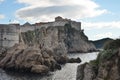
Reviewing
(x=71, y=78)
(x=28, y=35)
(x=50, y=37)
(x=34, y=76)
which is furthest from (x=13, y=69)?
(x=50, y=37)

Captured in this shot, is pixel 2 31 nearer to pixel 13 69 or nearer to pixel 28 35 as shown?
pixel 13 69

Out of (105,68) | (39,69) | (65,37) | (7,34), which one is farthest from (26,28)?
(105,68)

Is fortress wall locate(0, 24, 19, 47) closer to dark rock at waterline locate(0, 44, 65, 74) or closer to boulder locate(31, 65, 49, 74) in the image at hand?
dark rock at waterline locate(0, 44, 65, 74)

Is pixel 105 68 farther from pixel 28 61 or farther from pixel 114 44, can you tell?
pixel 28 61

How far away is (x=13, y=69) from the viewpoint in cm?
5800

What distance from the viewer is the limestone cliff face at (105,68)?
1594 centimetres

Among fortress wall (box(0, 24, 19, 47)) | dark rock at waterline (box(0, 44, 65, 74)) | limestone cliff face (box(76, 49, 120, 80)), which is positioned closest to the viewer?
limestone cliff face (box(76, 49, 120, 80))

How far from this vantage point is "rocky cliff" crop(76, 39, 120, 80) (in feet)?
52.4

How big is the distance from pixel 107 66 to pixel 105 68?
0.53 ft

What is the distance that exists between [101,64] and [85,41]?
133805 millimetres

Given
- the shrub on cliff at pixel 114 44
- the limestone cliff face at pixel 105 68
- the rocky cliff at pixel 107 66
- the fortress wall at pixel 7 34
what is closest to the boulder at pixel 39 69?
the fortress wall at pixel 7 34

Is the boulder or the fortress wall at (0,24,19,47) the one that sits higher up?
the fortress wall at (0,24,19,47)

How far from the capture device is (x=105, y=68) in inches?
645

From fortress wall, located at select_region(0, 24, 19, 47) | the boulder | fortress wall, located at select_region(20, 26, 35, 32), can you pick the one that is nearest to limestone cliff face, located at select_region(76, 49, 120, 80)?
the boulder
